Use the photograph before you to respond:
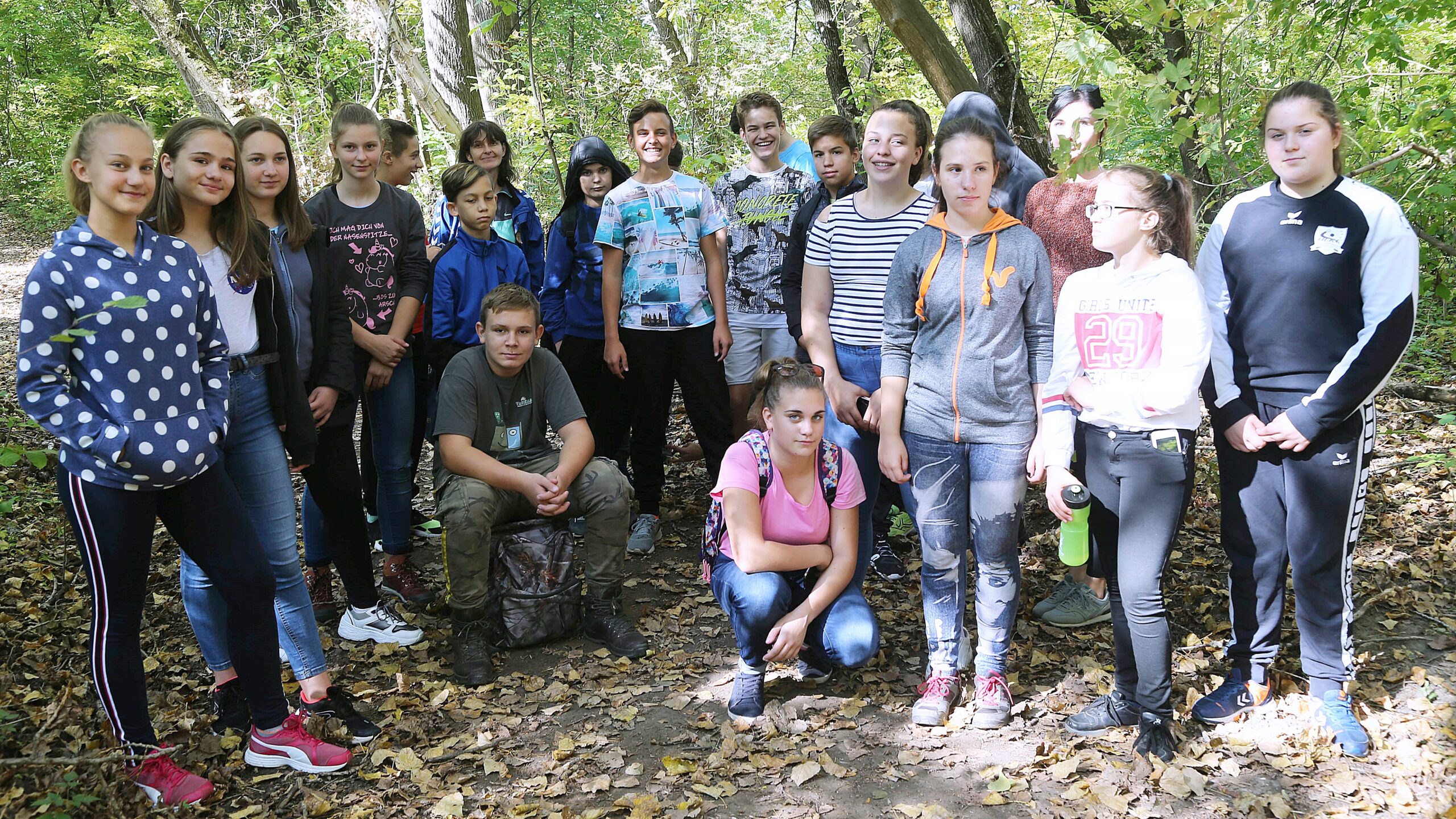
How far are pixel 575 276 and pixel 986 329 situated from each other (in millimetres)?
2759

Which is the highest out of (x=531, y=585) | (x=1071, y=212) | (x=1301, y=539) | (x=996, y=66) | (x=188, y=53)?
(x=188, y=53)

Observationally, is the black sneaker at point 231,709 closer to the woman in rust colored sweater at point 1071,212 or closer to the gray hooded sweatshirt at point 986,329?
the gray hooded sweatshirt at point 986,329

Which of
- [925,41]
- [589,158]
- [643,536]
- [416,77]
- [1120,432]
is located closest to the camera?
[1120,432]

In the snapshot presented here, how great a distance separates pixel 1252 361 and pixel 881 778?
6.00ft

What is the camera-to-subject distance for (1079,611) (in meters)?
4.08

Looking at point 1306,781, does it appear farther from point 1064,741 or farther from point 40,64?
point 40,64

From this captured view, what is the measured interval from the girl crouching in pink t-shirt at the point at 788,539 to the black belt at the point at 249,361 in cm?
163


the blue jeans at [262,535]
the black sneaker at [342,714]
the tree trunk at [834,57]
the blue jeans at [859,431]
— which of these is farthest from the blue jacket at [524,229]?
the tree trunk at [834,57]

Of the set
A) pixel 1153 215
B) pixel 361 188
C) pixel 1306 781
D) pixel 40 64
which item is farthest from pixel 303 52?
pixel 40 64

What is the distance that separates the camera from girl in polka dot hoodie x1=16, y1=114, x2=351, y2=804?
8.54 ft

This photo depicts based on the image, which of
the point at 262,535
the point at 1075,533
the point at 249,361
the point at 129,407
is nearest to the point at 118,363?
the point at 129,407

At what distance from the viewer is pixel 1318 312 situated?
9.59 feet

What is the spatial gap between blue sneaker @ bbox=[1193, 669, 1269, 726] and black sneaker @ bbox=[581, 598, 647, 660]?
84.0 inches

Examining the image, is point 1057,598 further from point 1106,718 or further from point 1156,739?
point 1156,739
